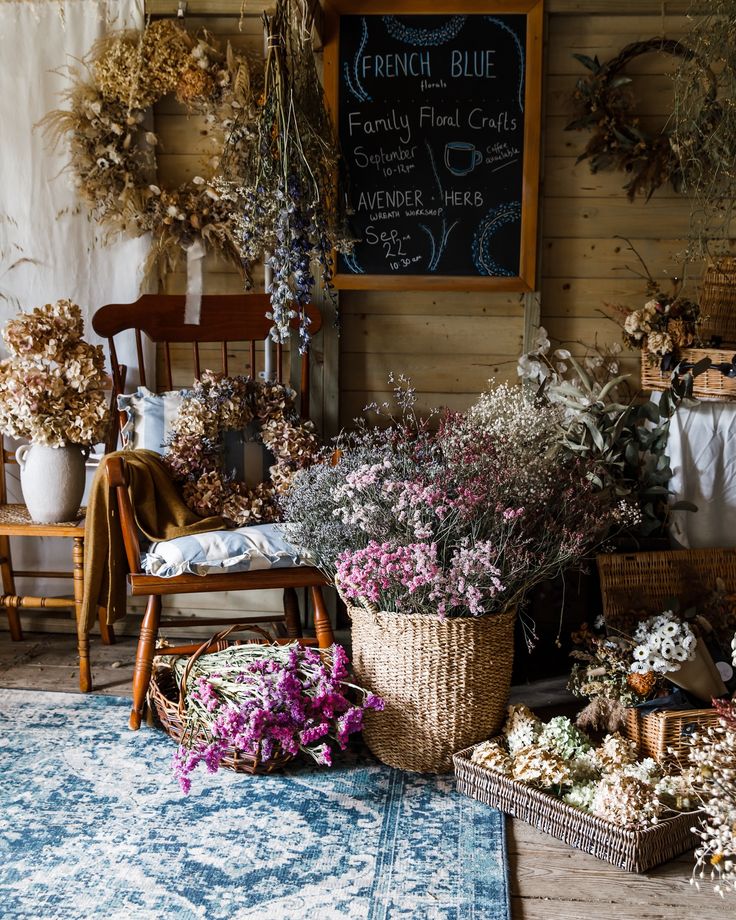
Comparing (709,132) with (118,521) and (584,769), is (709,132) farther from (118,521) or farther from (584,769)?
(118,521)

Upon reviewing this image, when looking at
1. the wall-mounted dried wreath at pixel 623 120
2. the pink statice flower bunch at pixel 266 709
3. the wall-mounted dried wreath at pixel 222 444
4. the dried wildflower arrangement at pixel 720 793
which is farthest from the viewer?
the wall-mounted dried wreath at pixel 623 120

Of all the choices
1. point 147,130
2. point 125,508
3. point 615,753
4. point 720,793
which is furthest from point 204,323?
point 720,793

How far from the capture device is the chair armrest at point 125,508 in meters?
2.37

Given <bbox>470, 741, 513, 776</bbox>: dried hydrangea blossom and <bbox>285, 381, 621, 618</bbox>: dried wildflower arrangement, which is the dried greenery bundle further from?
<bbox>470, 741, 513, 776</bbox>: dried hydrangea blossom

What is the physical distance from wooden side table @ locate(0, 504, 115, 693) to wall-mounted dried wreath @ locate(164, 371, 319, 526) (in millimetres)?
415

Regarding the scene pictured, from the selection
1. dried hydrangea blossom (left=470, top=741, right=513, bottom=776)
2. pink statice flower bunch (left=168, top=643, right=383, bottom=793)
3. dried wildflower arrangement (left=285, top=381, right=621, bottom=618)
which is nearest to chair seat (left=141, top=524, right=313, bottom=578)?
dried wildflower arrangement (left=285, top=381, right=621, bottom=618)

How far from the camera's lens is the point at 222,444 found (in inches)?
106

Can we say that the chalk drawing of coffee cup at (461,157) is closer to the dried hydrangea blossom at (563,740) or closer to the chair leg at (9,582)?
the dried hydrangea blossom at (563,740)

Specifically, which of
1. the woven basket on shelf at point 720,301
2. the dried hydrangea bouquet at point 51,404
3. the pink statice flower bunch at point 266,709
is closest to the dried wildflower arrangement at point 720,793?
the pink statice flower bunch at point 266,709

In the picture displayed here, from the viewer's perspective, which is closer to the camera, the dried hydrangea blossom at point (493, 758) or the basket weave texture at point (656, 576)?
the dried hydrangea blossom at point (493, 758)

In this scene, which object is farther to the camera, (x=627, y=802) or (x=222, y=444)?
(x=222, y=444)

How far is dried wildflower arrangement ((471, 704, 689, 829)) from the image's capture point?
183 cm

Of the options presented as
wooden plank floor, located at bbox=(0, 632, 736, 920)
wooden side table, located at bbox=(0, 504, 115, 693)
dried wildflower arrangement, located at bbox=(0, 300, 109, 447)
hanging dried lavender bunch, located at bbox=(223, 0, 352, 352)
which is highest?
hanging dried lavender bunch, located at bbox=(223, 0, 352, 352)

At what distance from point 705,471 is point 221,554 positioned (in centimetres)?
139
